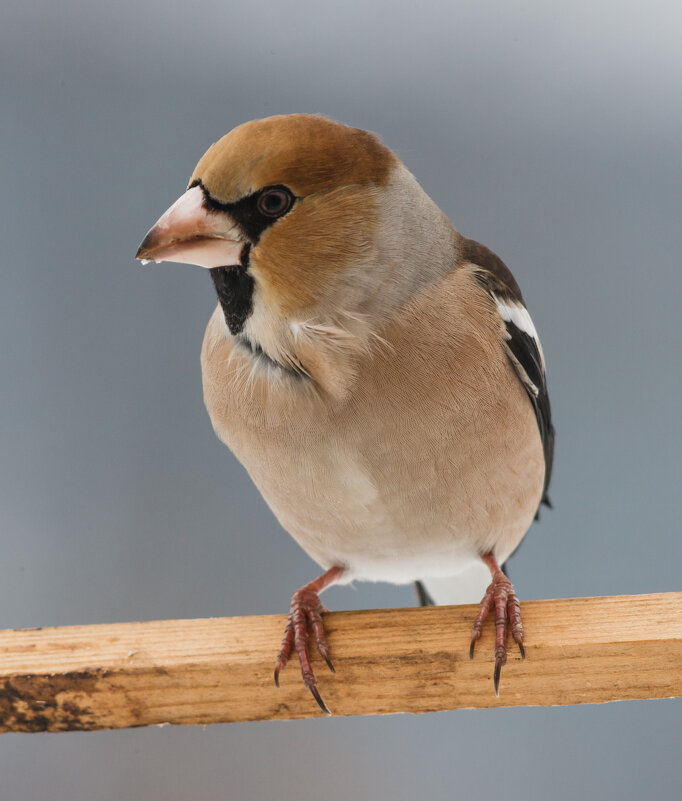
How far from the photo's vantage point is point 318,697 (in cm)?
94

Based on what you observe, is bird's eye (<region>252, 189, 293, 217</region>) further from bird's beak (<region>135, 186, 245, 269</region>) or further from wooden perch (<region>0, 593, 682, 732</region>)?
wooden perch (<region>0, 593, 682, 732</region>)

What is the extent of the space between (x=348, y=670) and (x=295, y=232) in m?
0.44

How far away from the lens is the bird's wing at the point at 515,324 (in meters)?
1.07

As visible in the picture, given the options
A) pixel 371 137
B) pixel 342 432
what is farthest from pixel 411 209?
pixel 342 432

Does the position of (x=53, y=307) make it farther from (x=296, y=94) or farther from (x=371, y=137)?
(x=371, y=137)

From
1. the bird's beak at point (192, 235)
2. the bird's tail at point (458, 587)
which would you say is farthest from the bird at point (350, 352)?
the bird's tail at point (458, 587)

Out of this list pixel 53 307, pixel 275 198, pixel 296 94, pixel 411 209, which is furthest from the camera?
pixel 53 307

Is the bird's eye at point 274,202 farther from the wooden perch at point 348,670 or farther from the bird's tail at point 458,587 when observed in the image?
the bird's tail at point 458,587

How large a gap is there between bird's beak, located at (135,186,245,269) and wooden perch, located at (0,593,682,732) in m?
0.38

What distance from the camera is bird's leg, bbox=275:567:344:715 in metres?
0.95

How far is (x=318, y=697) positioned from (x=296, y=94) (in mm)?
964

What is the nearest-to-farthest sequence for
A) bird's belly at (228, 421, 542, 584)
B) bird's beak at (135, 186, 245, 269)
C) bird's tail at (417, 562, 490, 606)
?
1. bird's beak at (135, 186, 245, 269)
2. bird's belly at (228, 421, 542, 584)
3. bird's tail at (417, 562, 490, 606)

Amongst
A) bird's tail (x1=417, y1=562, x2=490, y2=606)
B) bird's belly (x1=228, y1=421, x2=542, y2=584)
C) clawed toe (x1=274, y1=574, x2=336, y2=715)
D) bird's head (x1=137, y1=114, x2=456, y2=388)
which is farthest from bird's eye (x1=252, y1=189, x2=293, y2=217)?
bird's tail (x1=417, y1=562, x2=490, y2=606)

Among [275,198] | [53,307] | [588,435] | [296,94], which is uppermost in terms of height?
[296,94]
